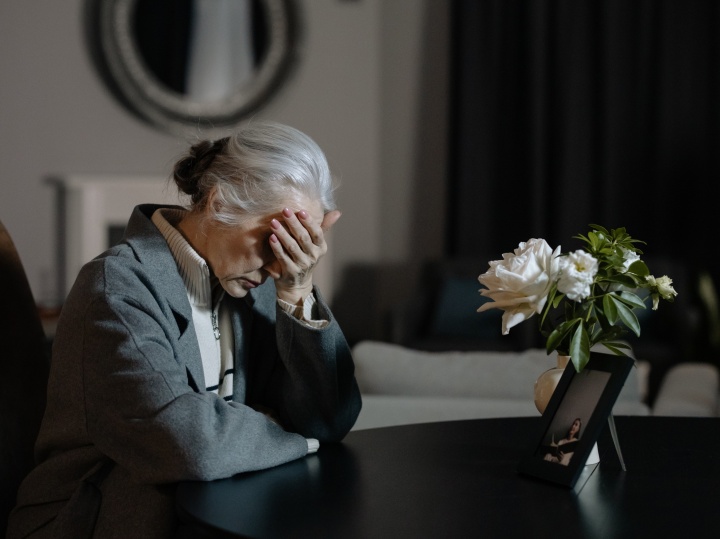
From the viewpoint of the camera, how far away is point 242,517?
40.1 inches

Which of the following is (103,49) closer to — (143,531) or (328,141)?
(328,141)

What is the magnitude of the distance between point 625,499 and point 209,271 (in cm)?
75

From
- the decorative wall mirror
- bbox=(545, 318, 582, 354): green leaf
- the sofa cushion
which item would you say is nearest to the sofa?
the sofa cushion

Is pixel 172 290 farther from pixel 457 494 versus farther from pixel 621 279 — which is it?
pixel 621 279

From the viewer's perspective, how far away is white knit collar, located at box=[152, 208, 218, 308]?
1451 mm

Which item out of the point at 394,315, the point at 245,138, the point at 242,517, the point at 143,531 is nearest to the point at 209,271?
the point at 245,138

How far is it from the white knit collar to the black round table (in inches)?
12.9

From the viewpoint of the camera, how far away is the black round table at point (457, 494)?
979 mm

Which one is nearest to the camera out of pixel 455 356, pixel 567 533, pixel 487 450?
pixel 567 533

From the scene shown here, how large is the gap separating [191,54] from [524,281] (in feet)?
14.3

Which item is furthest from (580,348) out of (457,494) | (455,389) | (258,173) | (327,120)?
(327,120)

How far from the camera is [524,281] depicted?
1169 mm

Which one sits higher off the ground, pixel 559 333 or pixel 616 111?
pixel 616 111

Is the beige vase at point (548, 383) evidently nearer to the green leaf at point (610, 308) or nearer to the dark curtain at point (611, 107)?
the green leaf at point (610, 308)
